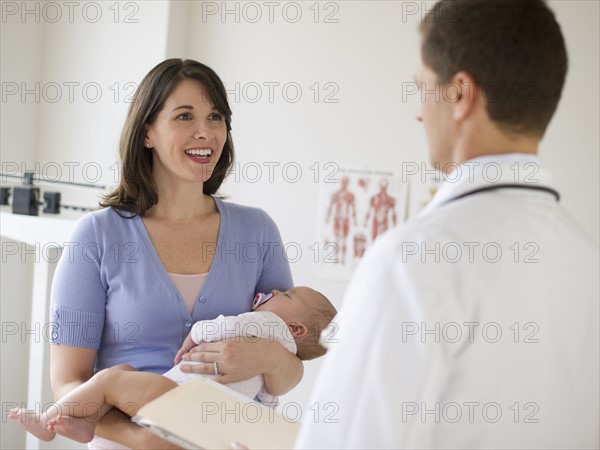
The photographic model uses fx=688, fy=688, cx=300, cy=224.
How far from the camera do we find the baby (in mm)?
1590

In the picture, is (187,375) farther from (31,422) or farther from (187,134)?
(187,134)

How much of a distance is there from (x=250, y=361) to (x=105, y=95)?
7.73 feet

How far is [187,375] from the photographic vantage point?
1.69 m

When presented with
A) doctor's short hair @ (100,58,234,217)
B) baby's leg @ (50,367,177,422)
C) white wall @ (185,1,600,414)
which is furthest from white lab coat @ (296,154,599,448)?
white wall @ (185,1,600,414)

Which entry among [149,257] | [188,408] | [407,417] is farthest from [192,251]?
[407,417]

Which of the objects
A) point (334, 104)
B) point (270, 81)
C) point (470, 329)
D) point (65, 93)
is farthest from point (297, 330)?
point (65, 93)

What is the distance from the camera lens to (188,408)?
1.27 m

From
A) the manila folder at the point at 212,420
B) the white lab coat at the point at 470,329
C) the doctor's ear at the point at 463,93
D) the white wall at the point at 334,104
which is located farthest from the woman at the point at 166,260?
the white wall at the point at 334,104

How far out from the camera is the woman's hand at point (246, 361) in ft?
5.61

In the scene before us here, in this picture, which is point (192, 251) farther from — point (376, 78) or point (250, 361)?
point (376, 78)

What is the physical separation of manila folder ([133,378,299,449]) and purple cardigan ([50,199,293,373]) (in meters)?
0.40

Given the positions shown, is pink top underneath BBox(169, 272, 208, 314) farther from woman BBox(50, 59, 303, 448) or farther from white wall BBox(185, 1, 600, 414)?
white wall BBox(185, 1, 600, 414)

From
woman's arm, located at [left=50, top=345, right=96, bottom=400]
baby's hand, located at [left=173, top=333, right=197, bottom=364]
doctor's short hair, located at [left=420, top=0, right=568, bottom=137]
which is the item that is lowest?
woman's arm, located at [left=50, top=345, right=96, bottom=400]

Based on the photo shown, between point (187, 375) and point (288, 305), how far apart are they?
1.21ft
